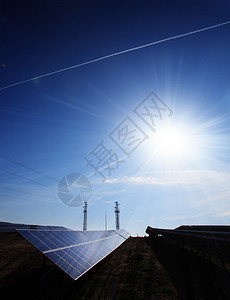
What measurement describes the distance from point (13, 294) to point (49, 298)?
1.99 metres

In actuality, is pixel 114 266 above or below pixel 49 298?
above

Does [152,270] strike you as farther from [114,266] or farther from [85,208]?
[85,208]

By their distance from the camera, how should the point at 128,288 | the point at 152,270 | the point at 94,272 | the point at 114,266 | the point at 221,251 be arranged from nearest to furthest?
1. the point at 128,288
2. the point at 221,251
3. the point at 94,272
4. the point at 152,270
5. the point at 114,266

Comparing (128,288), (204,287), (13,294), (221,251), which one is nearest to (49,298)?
Result: (13,294)

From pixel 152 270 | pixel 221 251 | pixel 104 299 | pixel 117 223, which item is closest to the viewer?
pixel 104 299

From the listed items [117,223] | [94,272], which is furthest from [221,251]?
[117,223]

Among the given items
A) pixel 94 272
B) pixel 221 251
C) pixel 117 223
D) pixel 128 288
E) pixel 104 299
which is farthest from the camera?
pixel 117 223

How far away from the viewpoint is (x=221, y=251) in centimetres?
970

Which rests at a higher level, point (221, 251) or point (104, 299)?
point (221, 251)

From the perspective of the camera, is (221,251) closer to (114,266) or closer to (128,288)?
(128,288)

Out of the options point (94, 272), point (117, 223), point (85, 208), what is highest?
point (85, 208)

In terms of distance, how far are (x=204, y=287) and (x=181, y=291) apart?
166cm

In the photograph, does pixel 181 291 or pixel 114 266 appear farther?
pixel 114 266

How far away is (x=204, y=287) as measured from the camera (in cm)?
912
